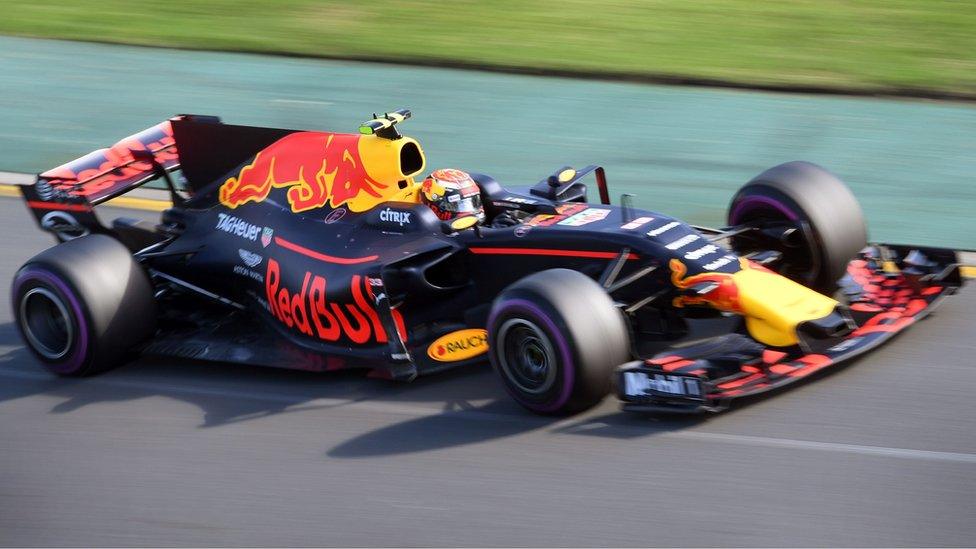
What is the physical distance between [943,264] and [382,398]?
354 centimetres

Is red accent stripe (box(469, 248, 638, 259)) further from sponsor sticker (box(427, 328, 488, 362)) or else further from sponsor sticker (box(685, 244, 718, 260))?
sponsor sticker (box(427, 328, 488, 362))

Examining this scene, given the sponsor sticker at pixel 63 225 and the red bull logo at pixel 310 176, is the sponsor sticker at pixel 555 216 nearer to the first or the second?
the red bull logo at pixel 310 176

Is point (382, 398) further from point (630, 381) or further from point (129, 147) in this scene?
point (129, 147)

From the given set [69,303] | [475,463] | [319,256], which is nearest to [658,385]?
→ [475,463]

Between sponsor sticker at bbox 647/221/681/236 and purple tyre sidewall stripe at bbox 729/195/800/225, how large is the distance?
88cm

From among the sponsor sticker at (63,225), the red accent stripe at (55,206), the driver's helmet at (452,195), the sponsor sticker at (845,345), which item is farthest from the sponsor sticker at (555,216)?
the sponsor sticker at (63,225)

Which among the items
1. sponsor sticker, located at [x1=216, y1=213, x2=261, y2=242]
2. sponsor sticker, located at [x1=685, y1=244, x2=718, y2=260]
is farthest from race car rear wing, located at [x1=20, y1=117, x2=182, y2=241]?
sponsor sticker, located at [x1=685, y1=244, x2=718, y2=260]

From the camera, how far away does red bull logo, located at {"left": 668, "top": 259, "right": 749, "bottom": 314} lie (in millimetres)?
7289

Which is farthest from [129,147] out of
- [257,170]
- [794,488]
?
[794,488]

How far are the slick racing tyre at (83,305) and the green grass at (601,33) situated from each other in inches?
271

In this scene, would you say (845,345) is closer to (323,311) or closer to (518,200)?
(518,200)

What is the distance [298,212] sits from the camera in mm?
8406

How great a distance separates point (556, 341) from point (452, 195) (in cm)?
150

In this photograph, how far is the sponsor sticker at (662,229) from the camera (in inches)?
293
